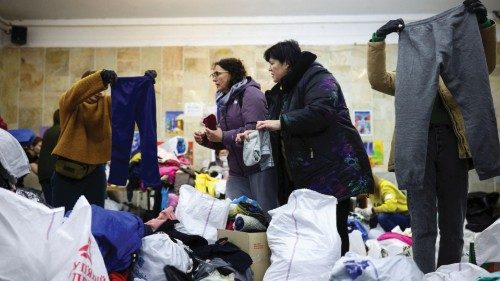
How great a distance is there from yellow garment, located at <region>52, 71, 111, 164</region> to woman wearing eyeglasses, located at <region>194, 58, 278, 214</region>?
0.62 m

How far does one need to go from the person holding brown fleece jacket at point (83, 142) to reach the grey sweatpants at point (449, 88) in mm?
1657

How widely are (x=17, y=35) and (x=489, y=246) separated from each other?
578cm

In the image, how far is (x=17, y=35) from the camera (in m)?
5.97

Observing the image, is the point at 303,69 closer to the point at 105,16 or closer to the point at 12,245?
the point at 12,245

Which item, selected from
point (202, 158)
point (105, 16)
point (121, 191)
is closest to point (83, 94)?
point (121, 191)

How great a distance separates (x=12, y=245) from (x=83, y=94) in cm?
138

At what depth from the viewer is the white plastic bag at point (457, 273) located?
203 centimetres

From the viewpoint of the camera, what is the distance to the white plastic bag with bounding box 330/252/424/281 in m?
2.06

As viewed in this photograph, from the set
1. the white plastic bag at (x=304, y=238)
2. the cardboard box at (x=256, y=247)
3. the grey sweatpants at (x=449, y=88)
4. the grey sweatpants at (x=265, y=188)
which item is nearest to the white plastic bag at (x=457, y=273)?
the grey sweatpants at (x=449, y=88)

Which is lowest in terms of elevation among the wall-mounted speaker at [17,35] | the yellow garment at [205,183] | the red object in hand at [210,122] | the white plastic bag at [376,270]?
the yellow garment at [205,183]

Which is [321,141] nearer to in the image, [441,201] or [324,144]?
[324,144]

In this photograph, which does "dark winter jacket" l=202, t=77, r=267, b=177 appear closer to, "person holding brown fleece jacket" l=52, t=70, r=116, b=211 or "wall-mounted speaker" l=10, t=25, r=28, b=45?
"person holding brown fleece jacket" l=52, t=70, r=116, b=211

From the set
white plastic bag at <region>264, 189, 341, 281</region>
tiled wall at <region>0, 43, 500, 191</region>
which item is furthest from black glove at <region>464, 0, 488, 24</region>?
tiled wall at <region>0, 43, 500, 191</region>

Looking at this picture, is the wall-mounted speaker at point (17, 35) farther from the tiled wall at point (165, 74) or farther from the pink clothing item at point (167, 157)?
the pink clothing item at point (167, 157)
